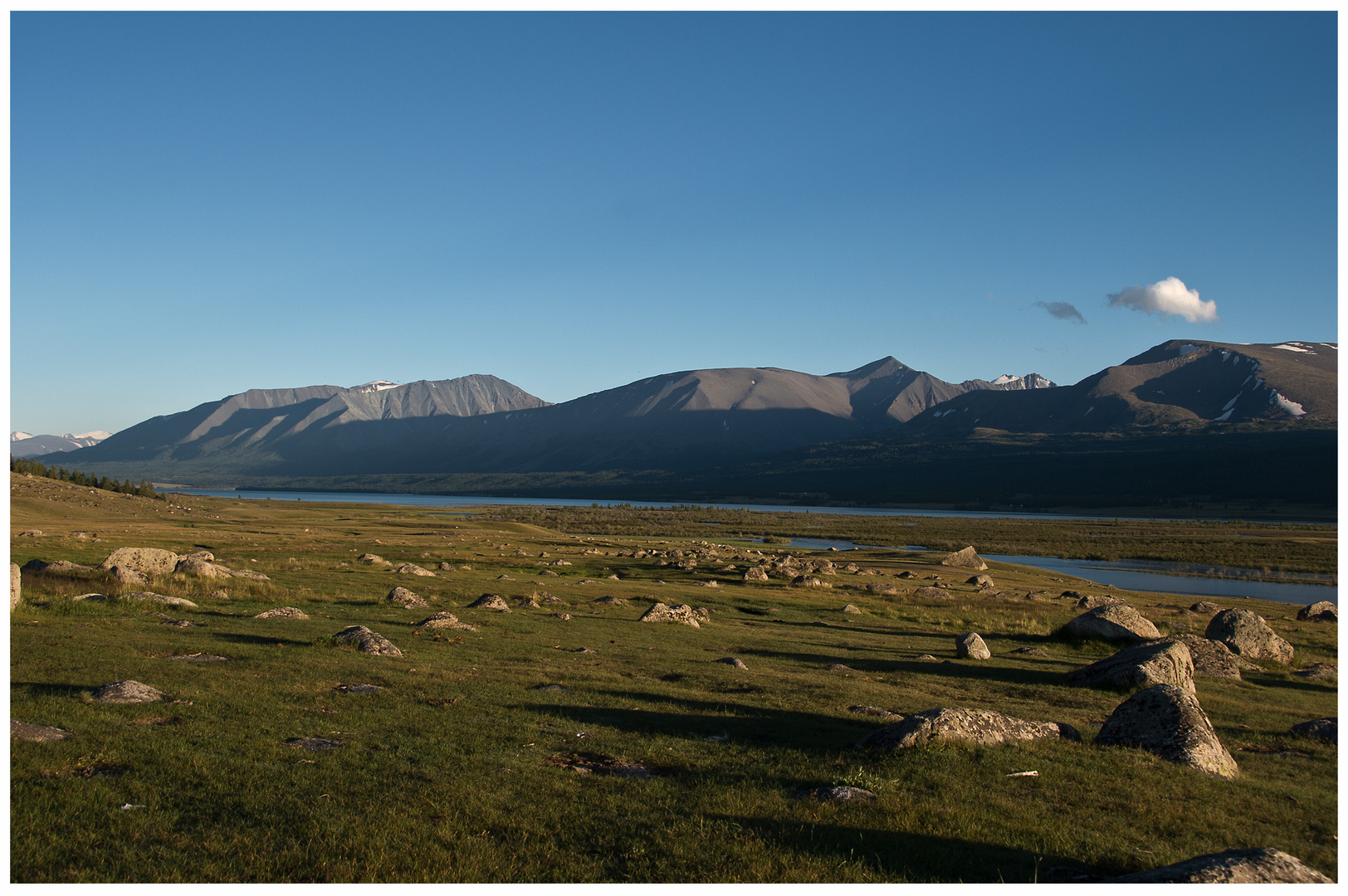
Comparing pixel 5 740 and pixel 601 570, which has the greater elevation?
pixel 5 740

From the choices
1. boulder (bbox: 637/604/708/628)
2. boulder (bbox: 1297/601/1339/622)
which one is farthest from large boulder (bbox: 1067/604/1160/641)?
boulder (bbox: 1297/601/1339/622)

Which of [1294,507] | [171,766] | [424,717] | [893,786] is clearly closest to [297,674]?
[424,717]

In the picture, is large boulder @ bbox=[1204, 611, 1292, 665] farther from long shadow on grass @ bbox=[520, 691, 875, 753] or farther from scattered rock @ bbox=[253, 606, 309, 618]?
scattered rock @ bbox=[253, 606, 309, 618]

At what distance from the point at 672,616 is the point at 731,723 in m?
17.8

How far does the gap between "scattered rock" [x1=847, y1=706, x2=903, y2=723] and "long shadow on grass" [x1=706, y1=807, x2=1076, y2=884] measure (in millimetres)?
6593

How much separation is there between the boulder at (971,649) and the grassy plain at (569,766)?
84 centimetres

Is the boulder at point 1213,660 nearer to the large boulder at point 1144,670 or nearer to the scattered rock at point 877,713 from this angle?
the large boulder at point 1144,670

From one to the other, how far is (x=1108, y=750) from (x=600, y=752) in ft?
28.0

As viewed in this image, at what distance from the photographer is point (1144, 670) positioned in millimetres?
20859

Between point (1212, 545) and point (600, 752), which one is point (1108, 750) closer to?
point (600, 752)

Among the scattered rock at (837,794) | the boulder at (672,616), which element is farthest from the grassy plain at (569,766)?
the boulder at (672,616)

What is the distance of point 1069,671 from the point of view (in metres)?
24.7

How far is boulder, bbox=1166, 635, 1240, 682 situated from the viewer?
82.1 ft

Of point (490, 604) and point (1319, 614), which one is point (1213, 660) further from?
point (1319, 614)
